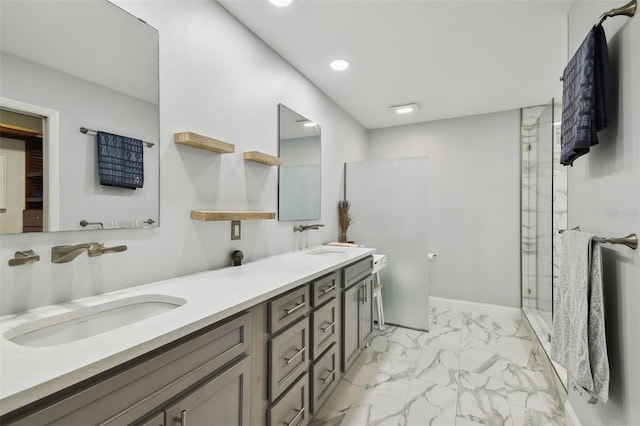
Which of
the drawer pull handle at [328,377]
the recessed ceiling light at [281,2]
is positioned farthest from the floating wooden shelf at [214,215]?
the recessed ceiling light at [281,2]

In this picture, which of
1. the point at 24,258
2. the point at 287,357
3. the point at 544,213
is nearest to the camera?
the point at 24,258

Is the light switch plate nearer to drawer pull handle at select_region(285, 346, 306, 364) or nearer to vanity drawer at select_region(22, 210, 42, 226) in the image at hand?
drawer pull handle at select_region(285, 346, 306, 364)

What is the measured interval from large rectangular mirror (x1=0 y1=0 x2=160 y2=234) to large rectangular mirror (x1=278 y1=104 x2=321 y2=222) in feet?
3.59

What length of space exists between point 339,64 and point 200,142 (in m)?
1.51

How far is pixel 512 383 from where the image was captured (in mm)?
2201

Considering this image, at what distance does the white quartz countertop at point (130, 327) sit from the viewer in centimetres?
61

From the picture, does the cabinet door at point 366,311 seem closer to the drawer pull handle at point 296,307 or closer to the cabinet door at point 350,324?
the cabinet door at point 350,324

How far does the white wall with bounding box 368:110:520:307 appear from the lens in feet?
11.5

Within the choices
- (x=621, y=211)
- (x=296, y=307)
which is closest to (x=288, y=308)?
(x=296, y=307)

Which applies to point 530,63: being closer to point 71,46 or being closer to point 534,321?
point 534,321

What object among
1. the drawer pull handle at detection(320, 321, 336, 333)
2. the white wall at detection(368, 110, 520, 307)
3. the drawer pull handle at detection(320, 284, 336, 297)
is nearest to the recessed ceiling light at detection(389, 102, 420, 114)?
the white wall at detection(368, 110, 520, 307)

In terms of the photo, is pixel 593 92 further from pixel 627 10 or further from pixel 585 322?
pixel 585 322

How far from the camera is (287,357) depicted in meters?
1.43

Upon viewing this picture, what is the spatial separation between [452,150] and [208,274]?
339 cm
